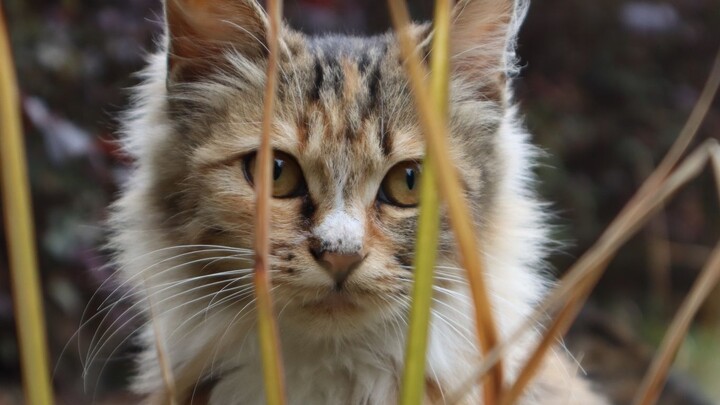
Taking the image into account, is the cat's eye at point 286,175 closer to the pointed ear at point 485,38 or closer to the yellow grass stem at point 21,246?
the pointed ear at point 485,38


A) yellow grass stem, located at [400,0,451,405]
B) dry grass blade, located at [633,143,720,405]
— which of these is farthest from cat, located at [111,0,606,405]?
dry grass blade, located at [633,143,720,405]

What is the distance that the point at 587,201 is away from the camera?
4.25m

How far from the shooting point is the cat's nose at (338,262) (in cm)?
161

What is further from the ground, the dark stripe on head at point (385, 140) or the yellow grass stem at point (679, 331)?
the dark stripe on head at point (385, 140)

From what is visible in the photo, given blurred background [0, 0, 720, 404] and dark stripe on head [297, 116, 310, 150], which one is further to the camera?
blurred background [0, 0, 720, 404]

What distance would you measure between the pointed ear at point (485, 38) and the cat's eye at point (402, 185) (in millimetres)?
312

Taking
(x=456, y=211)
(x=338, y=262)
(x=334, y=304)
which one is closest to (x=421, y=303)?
(x=456, y=211)

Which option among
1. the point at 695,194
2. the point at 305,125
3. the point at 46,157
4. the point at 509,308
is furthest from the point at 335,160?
the point at 695,194

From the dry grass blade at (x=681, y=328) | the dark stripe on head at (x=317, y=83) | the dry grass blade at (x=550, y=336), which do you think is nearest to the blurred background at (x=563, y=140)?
the dark stripe on head at (x=317, y=83)

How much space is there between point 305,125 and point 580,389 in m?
1.13

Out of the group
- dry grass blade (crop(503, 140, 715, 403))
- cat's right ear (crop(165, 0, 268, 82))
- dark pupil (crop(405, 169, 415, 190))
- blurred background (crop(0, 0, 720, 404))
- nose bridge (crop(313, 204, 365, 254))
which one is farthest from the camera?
blurred background (crop(0, 0, 720, 404))

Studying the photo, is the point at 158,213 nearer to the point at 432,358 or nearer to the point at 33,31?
the point at 432,358

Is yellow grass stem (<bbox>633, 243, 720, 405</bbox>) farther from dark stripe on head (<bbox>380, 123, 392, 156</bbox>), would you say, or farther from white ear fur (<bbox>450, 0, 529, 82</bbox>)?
white ear fur (<bbox>450, 0, 529, 82</bbox>)

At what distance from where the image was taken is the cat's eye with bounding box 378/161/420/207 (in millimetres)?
1813
